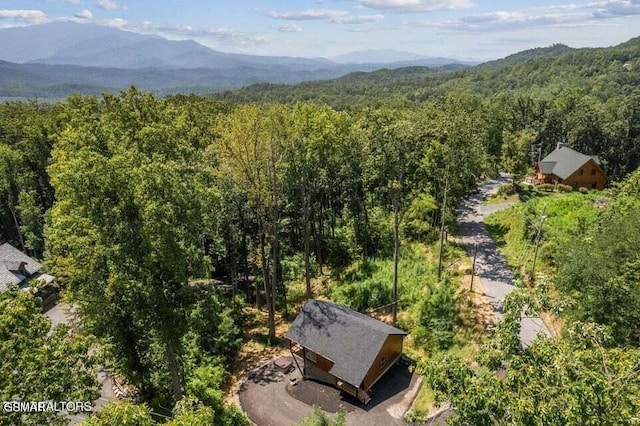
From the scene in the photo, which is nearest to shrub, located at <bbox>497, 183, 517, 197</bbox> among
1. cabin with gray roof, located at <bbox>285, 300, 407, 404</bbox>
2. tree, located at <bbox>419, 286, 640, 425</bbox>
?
cabin with gray roof, located at <bbox>285, 300, 407, 404</bbox>

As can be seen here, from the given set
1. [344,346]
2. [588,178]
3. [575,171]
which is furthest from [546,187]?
[344,346]

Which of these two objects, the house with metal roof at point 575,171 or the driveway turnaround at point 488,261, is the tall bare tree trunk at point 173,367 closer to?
the driveway turnaround at point 488,261

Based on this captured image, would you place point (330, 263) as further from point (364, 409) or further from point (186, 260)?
point (186, 260)

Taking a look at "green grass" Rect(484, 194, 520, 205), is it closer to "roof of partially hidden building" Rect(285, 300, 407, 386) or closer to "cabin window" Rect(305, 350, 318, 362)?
"roof of partially hidden building" Rect(285, 300, 407, 386)

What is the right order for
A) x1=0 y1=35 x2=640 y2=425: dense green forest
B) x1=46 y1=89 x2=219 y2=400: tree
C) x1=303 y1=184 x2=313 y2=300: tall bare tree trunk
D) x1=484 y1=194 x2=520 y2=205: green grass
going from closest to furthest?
x1=0 y1=35 x2=640 y2=425: dense green forest
x1=46 y1=89 x2=219 y2=400: tree
x1=303 y1=184 x2=313 y2=300: tall bare tree trunk
x1=484 y1=194 x2=520 y2=205: green grass

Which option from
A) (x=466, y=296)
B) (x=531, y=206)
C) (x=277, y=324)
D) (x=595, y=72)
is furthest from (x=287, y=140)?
(x=595, y=72)

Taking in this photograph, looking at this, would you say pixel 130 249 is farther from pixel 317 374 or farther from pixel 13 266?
pixel 13 266
